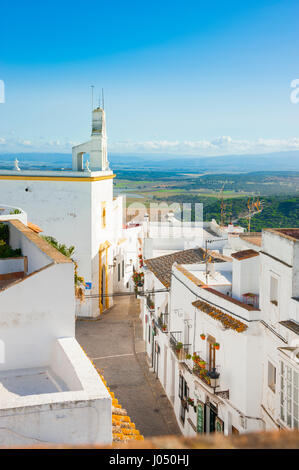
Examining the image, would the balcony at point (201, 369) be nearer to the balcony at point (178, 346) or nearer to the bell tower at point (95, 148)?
the balcony at point (178, 346)

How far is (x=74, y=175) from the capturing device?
25.3 metres

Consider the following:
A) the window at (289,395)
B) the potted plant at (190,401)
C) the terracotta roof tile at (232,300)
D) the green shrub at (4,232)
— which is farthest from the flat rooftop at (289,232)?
the green shrub at (4,232)

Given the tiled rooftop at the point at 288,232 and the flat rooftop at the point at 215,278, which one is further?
the flat rooftop at the point at 215,278

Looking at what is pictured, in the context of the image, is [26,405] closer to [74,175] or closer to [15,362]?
[15,362]

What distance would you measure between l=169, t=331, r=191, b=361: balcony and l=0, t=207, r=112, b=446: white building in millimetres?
7501

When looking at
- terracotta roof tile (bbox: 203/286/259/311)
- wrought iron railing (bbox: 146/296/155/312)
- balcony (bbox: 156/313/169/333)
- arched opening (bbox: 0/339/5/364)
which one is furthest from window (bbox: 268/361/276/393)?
wrought iron railing (bbox: 146/296/155/312)

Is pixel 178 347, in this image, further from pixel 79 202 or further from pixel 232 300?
pixel 79 202

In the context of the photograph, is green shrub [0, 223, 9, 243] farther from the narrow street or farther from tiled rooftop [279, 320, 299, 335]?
the narrow street

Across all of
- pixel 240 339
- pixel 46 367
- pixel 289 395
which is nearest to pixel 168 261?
pixel 240 339

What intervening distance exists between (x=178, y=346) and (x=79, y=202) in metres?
12.7

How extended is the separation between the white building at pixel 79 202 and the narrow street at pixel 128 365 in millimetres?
1708

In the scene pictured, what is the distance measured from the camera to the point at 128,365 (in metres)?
20.5

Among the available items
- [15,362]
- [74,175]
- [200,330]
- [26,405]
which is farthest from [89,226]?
[26,405]

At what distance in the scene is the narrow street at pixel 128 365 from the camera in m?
16.0
